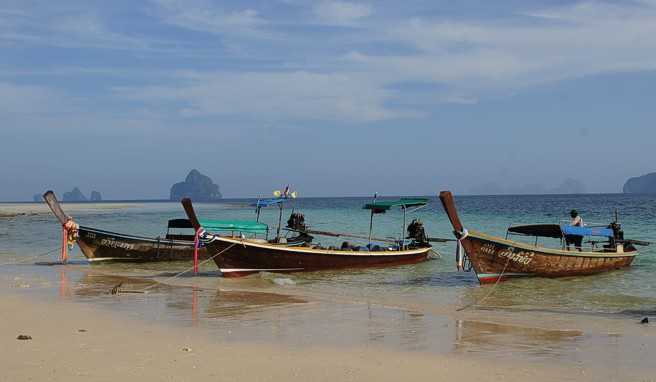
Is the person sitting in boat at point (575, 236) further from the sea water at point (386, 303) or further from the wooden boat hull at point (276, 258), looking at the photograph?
the wooden boat hull at point (276, 258)

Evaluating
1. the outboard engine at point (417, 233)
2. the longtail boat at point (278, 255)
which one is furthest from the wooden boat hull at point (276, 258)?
the outboard engine at point (417, 233)

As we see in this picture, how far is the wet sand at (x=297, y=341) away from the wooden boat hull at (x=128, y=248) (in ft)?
30.6

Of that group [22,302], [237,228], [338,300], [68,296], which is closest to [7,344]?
[22,302]

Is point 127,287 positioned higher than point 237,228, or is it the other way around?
point 237,228

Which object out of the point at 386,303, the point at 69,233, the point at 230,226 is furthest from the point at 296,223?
the point at 386,303

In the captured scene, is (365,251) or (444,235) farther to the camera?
(444,235)

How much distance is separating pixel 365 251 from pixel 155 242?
7756mm

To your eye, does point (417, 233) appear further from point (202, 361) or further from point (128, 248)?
point (202, 361)

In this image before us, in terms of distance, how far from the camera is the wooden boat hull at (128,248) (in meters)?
24.3

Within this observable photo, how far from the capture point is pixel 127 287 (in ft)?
54.9

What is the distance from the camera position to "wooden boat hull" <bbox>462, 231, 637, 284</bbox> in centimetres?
1770

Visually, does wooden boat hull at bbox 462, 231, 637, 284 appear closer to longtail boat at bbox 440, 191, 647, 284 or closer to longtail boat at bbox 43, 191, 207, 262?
longtail boat at bbox 440, 191, 647, 284

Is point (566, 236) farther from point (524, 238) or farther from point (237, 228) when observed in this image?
point (524, 238)

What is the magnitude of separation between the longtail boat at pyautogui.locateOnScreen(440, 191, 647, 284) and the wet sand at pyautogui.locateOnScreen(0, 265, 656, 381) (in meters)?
3.89
